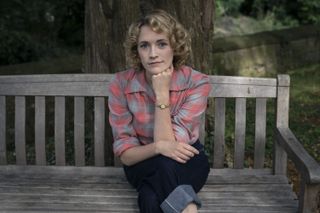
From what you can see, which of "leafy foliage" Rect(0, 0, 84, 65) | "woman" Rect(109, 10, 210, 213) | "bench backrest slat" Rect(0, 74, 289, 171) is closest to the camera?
"woman" Rect(109, 10, 210, 213)

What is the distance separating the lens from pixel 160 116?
3094mm

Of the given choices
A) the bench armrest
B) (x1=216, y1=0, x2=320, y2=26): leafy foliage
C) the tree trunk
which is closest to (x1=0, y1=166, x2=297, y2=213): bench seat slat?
the bench armrest

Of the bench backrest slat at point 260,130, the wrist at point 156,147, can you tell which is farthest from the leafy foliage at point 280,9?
the wrist at point 156,147

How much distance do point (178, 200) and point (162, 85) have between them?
62 cm

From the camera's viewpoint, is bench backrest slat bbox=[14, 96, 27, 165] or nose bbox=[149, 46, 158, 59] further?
bench backrest slat bbox=[14, 96, 27, 165]

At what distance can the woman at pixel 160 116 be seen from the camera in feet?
9.82

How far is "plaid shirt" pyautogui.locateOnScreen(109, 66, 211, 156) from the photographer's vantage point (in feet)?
10.7

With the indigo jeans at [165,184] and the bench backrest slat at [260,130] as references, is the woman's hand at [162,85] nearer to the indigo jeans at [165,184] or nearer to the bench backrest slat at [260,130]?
the indigo jeans at [165,184]

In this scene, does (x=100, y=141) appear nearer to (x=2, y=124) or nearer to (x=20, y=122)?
(x=20, y=122)

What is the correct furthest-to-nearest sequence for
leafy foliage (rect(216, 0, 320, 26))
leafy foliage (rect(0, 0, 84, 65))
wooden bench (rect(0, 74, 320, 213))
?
leafy foliage (rect(216, 0, 320, 26)), leafy foliage (rect(0, 0, 84, 65)), wooden bench (rect(0, 74, 320, 213))

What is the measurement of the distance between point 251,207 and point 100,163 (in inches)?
42.3

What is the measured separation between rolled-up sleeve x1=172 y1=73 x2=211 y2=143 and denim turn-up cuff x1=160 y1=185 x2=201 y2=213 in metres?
0.35

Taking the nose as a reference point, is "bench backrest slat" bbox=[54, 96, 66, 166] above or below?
below

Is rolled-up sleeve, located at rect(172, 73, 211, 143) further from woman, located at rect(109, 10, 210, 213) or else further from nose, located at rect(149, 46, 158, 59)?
Answer: nose, located at rect(149, 46, 158, 59)
